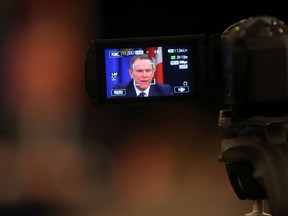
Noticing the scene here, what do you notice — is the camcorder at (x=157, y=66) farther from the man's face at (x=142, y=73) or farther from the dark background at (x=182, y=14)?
the dark background at (x=182, y=14)

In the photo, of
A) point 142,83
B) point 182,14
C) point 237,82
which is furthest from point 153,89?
point 182,14

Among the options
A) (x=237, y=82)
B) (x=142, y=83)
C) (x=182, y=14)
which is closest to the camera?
(x=237, y=82)

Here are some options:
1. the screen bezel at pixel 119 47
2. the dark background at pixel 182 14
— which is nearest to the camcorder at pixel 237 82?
the screen bezel at pixel 119 47

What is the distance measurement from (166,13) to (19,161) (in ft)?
3.16

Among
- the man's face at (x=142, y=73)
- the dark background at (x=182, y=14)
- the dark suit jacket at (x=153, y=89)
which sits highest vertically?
the dark background at (x=182, y=14)

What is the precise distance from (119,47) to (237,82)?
1.10ft

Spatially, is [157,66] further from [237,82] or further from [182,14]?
[182,14]

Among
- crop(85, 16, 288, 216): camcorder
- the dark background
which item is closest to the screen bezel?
crop(85, 16, 288, 216): camcorder

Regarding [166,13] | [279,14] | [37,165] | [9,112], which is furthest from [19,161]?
[279,14]

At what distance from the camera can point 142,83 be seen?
1.37 m

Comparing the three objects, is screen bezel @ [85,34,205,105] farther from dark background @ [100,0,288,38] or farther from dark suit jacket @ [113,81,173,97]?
dark background @ [100,0,288,38]

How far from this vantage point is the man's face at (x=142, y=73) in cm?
136

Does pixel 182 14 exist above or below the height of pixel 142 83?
above

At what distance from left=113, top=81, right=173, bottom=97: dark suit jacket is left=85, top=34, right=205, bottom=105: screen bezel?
1 centimetres
